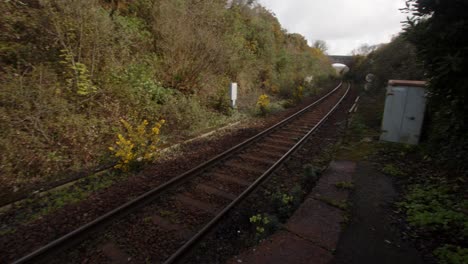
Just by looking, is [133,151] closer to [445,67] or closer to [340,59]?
[445,67]

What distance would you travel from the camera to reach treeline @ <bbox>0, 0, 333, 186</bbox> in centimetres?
462

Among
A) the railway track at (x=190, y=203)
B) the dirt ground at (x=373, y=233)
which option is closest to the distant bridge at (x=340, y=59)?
the railway track at (x=190, y=203)

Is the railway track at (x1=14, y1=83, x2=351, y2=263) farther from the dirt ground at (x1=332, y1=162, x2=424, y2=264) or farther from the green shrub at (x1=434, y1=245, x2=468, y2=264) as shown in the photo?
the green shrub at (x1=434, y1=245, x2=468, y2=264)

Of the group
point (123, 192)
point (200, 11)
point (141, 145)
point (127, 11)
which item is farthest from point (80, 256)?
point (200, 11)

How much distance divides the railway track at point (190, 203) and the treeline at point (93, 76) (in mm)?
2281

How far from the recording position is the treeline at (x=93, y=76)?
4.62 metres

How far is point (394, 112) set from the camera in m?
6.14

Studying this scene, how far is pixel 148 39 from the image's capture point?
8727 mm

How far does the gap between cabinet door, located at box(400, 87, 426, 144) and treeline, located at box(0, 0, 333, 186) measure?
6054mm

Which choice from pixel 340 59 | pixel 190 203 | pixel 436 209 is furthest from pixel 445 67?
pixel 340 59

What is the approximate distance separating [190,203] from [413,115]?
19.4ft

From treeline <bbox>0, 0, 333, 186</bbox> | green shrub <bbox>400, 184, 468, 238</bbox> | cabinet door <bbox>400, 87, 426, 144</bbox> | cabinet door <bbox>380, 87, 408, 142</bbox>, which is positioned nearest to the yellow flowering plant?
treeline <bbox>0, 0, 333, 186</bbox>

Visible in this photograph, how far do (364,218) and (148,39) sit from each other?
29.0ft

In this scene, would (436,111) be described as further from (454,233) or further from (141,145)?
(141,145)
